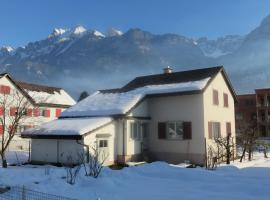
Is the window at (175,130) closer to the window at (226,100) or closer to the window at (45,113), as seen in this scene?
the window at (226,100)

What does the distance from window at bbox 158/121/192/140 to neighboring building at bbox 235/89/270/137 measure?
1771 inches

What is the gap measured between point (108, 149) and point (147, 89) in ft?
22.1

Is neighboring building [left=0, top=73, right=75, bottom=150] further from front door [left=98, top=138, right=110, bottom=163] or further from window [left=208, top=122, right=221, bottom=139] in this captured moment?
window [left=208, top=122, right=221, bottom=139]

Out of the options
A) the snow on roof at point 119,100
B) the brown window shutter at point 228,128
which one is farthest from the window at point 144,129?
the brown window shutter at point 228,128

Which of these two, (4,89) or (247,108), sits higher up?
(247,108)

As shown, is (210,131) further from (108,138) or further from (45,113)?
(45,113)

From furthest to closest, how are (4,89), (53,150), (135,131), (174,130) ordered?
(4,89), (135,131), (174,130), (53,150)

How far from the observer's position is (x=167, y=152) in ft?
88.9

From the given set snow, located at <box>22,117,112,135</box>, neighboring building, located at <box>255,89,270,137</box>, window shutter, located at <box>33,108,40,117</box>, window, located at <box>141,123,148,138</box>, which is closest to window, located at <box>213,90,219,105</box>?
window, located at <box>141,123,148,138</box>

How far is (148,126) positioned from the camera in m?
28.5

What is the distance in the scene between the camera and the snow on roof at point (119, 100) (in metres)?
26.8

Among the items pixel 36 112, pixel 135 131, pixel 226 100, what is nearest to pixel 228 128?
pixel 226 100

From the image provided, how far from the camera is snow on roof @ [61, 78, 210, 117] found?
2679 centimetres

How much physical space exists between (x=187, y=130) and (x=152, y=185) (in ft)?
43.9
